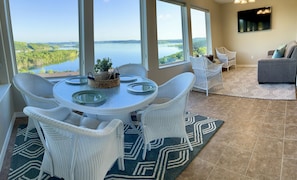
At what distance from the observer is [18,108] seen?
12.1 feet

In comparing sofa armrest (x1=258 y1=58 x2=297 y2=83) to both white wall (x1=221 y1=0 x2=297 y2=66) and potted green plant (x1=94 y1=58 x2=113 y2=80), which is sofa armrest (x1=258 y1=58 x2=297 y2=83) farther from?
potted green plant (x1=94 y1=58 x2=113 y2=80)

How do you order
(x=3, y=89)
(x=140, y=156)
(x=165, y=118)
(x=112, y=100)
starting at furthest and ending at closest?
(x=3, y=89), (x=140, y=156), (x=165, y=118), (x=112, y=100)

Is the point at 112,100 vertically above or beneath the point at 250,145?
above

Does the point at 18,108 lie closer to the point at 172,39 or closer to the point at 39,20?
the point at 39,20

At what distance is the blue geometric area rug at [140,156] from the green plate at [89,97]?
70 centimetres

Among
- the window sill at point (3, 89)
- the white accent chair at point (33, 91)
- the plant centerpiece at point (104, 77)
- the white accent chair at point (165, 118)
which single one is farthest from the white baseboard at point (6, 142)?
Result: the white accent chair at point (165, 118)

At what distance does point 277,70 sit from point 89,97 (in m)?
4.95

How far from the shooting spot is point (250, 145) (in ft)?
8.48

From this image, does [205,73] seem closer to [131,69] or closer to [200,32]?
[131,69]

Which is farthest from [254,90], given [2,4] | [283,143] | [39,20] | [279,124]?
[2,4]

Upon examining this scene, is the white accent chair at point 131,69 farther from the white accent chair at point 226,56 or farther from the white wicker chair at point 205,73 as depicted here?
the white accent chair at point 226,56

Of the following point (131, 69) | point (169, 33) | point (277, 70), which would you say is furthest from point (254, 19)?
point (131, 69)

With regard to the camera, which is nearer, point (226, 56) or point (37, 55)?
point (37, 55)

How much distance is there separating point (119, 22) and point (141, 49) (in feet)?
2.42
